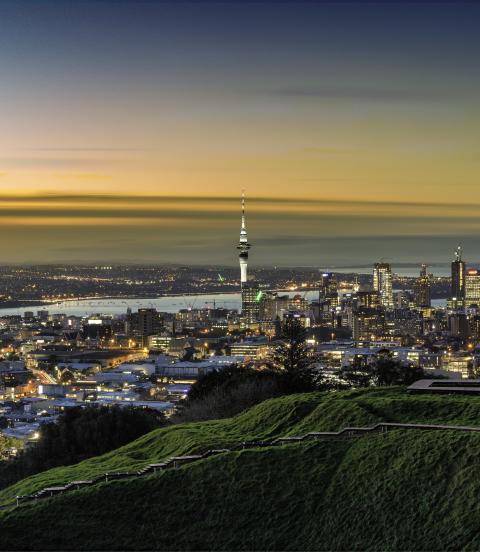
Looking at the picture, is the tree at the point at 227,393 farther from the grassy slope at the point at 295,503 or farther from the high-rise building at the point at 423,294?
the high-rise building at the point at 423,294

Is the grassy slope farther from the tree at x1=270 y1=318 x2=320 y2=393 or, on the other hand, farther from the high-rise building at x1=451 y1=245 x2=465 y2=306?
the high-rise building at x1=451 y1=245 x2=465 y2=306

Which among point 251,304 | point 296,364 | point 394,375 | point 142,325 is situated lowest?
point 142,325

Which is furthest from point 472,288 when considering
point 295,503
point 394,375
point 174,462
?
point 295,503

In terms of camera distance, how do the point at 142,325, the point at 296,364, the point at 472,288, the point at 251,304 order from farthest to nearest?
the point at 472,288 → the point at 251,304 → the point at 142,325 → the point at 296,364

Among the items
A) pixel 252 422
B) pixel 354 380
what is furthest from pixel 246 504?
pixel 354 380

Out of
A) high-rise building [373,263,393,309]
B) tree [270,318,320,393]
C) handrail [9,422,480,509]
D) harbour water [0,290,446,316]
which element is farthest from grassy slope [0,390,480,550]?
harbour water [0,290,446,316]

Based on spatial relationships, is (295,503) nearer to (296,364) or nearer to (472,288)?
(296,364)

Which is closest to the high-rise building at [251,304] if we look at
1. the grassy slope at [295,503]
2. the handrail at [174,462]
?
the handrail at [174,462]

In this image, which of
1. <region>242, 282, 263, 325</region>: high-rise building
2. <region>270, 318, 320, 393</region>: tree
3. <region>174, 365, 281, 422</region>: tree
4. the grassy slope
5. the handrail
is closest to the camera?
the grassy slope
